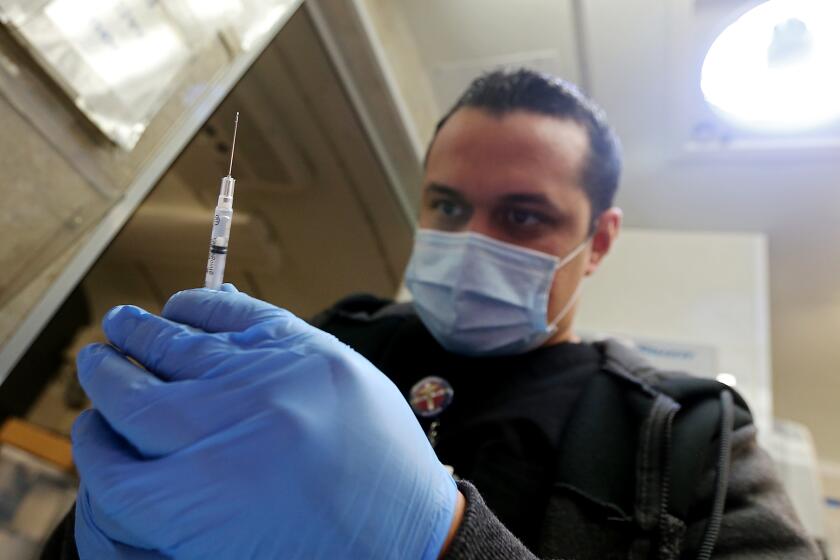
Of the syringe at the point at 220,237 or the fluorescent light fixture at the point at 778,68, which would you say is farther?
the fluorescent light fixture at the point at 778,68

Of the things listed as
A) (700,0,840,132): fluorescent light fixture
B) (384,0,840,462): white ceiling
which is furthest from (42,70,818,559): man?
(700,0,840,132): fluorescent light fixture

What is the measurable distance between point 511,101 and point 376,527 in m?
0.81

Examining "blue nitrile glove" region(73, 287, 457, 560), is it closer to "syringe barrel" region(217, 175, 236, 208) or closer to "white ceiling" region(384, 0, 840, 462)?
"syringe barrel" region(217, 175, 236, 208)

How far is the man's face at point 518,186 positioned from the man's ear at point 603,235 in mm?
62

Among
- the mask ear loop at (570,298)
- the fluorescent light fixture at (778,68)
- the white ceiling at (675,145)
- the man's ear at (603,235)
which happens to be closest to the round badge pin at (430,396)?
the mask ear loop at (570,298)

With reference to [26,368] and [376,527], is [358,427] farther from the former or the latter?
[26,368]

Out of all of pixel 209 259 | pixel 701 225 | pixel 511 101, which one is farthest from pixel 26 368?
pixel 701 225

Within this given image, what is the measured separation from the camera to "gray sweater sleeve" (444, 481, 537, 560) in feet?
1.26

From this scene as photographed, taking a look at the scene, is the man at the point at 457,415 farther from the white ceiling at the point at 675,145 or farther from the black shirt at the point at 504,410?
the white ceiling at the point at 675,145

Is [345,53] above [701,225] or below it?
above

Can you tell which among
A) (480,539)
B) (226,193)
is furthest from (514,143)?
(480,539)

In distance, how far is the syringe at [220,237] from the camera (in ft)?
1.66

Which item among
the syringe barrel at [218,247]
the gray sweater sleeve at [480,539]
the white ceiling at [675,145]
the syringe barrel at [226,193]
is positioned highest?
the syringe barrel at [226,193]

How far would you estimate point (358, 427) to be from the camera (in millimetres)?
390
